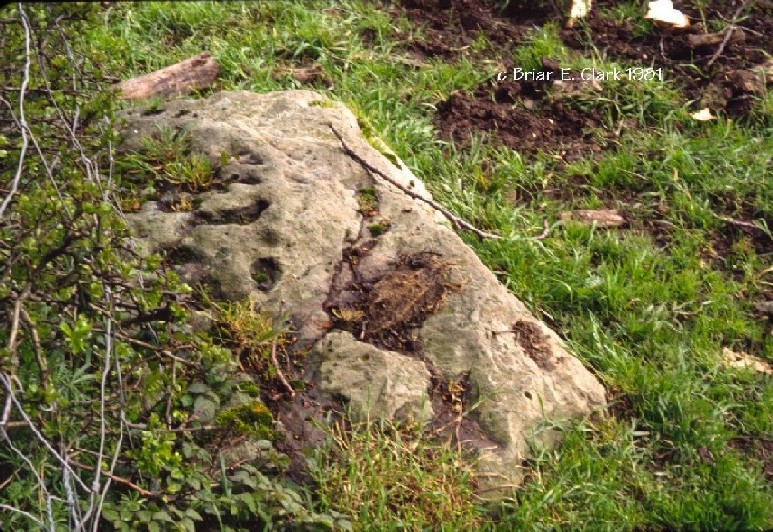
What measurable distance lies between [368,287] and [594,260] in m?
1.22

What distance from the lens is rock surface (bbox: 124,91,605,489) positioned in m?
3.48

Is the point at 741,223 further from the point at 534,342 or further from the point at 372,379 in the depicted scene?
the point at 372,379

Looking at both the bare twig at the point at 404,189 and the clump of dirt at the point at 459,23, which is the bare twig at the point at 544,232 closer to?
the bare twig at the point at 404,189

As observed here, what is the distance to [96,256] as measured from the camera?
3.05 meters

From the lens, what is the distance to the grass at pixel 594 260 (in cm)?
329

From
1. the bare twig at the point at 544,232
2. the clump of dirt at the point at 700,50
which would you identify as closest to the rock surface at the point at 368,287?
the bare twig at the point at 544,232

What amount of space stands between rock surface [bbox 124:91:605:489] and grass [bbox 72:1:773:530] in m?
0.16

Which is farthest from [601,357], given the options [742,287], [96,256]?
[96,256]

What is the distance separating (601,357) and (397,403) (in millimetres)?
970

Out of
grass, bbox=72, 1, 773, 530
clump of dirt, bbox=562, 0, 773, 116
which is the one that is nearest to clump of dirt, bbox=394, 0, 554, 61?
grass, bbox=72, 1, 773, 530

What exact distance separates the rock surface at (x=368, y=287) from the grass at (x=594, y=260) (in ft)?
0.52

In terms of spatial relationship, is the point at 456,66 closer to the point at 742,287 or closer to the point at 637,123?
the point at 637,123

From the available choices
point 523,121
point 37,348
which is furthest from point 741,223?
point 37,348

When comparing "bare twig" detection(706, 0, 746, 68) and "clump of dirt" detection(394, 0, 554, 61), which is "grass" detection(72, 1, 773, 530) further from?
"bare twig" detection(706, 0, 746, 68)
